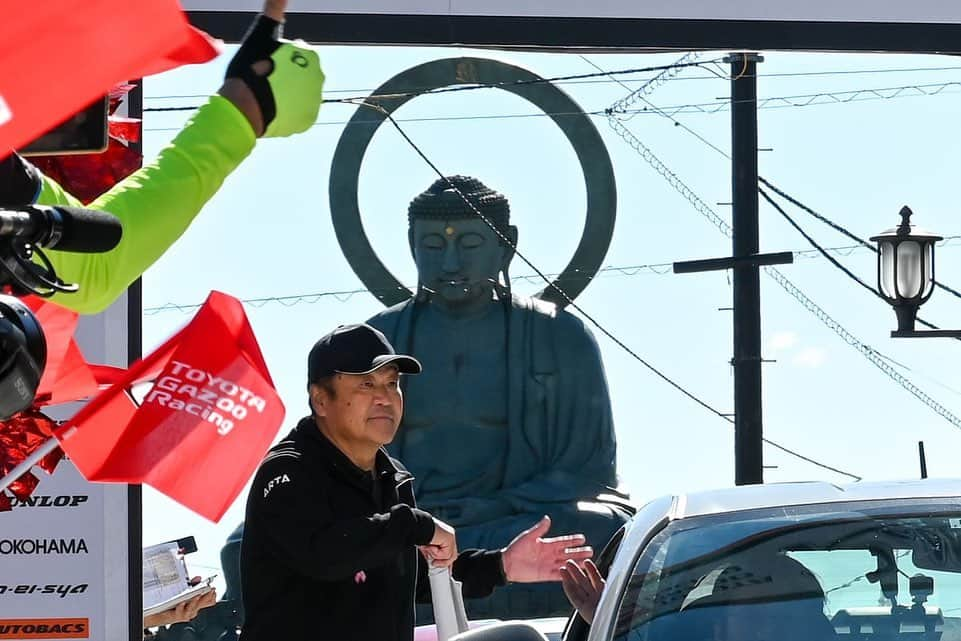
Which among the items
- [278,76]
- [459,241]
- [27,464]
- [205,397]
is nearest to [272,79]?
[278,76]

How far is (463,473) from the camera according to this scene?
12469 millimetres

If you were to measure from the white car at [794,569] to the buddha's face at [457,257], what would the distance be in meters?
8.77

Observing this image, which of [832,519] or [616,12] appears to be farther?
[616,12]

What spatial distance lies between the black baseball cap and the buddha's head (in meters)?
8.20

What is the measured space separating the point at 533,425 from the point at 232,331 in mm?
8304

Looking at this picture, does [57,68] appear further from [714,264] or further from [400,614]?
[714,264]

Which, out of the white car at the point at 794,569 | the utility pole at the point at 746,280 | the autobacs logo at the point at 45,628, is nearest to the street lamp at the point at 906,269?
the utility pole at the point at 746,280

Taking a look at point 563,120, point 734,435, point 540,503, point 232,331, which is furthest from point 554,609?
point 232,331

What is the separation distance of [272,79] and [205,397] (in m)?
1.73

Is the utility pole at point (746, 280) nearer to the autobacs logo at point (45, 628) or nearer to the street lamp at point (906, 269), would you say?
the street lamp at point (906, 269)

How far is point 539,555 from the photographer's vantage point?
13.5 feet

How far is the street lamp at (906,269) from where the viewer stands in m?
11.0

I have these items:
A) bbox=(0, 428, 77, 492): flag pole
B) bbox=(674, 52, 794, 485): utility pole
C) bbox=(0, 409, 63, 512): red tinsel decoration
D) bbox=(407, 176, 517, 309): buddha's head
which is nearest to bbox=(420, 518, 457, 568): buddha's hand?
bbox=(0, 428, 77, 492): flag pole

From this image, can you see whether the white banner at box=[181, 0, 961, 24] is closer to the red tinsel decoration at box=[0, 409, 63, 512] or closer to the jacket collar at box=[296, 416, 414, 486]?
the red tinsel decoration at box=[0, 409, 63, 512]
